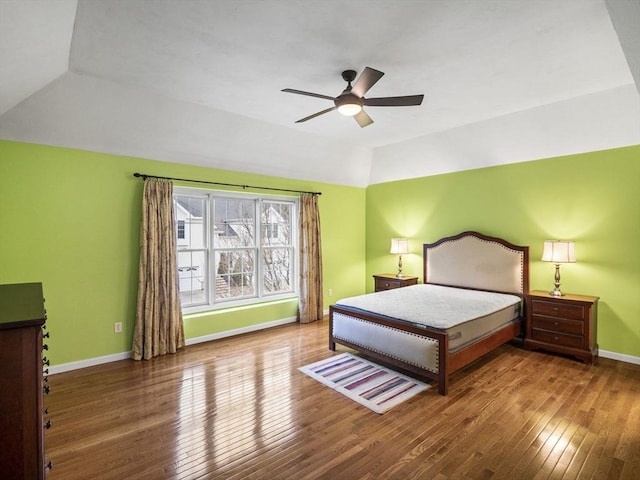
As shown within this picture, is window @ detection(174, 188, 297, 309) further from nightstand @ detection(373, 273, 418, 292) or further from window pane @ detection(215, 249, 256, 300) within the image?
nightstand @ detection(373, 273, 418, 292)

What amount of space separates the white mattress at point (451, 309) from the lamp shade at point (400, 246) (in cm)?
97

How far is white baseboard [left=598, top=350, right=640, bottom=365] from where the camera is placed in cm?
365

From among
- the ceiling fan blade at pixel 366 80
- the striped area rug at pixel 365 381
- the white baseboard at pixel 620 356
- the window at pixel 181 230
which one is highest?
the ceiling fan blade at pixel 366 80

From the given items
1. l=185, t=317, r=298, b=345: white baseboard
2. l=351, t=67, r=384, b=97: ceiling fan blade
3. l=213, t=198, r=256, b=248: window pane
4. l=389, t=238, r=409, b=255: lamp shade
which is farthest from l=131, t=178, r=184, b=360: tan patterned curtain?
l=389, t=238, r=409, b=255: lamp shade

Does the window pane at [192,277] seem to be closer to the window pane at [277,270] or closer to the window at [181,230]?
the window at [181,230]

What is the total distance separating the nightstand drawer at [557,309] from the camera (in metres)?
3.70

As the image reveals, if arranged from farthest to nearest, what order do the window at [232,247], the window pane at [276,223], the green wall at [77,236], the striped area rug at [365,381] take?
the window pane at [276,223], the window at [232,247], the green wall at [77,236], the striped area rug at [365,381]

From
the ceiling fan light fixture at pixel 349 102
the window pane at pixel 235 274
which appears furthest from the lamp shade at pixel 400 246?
the ceiling fan light fixture at pixel 349 102

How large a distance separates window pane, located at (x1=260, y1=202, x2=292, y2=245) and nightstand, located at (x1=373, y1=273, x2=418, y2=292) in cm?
173

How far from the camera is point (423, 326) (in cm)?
320

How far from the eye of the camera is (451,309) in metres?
3.64

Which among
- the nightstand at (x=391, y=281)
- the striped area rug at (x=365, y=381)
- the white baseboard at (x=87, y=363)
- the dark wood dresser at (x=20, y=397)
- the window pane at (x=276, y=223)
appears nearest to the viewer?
the dark wood dresser at (x=20, y=397)

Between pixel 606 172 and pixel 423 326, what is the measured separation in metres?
2.87

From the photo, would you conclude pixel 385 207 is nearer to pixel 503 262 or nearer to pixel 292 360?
pixel 503 262
